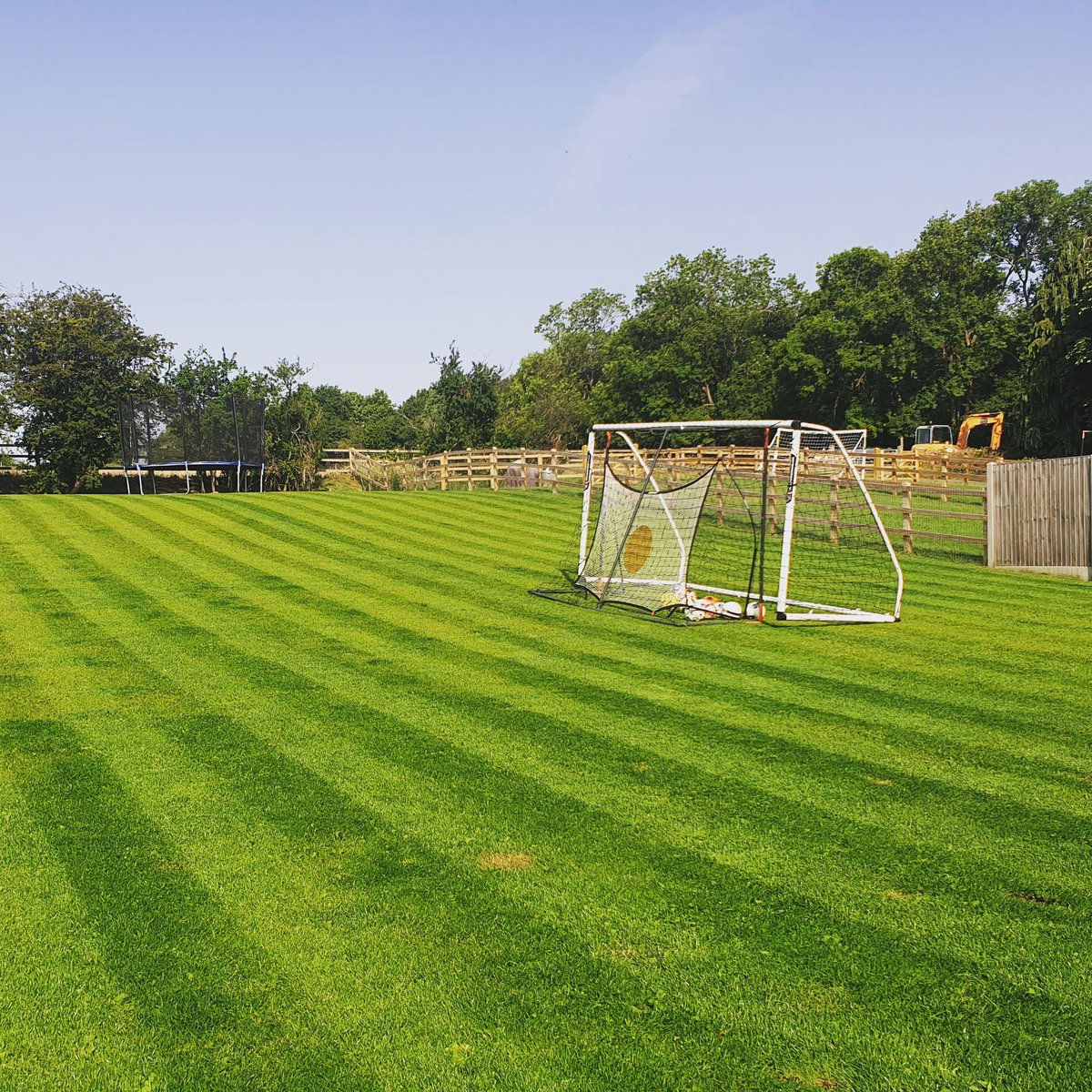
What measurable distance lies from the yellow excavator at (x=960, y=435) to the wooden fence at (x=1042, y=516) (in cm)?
3085

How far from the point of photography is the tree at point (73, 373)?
1606 inches

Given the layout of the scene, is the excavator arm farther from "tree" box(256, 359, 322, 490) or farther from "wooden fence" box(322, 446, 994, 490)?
"tree" box(256, 359, 322, 490)

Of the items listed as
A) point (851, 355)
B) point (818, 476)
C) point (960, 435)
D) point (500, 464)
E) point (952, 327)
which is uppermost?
point (952, 327)

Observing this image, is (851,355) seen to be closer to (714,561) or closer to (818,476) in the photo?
(818,476)

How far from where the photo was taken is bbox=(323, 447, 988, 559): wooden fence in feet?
60.7

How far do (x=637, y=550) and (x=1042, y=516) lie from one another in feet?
23.3

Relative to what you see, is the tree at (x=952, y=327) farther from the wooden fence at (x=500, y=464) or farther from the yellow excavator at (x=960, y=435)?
the wooden fence at (x=500, y=464)

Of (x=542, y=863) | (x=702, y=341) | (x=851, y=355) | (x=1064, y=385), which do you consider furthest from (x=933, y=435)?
(x=542, y=863)

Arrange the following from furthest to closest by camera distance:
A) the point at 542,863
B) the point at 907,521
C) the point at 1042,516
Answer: the point at 907,521
the point at 1042,516
the point at 542,863

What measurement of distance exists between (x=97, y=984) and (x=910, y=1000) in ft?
10.7

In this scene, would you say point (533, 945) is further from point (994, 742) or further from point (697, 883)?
point (994, 742)

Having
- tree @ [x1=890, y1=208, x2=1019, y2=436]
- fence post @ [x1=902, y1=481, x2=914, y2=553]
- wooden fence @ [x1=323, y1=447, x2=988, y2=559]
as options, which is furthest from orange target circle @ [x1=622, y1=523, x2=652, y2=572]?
tree @ [x1=890, y1=208, x2=1019, y2=436]

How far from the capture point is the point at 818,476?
19.5m

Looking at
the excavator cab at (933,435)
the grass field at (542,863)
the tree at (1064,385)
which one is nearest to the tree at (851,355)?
the excavator cab at (933,435)
